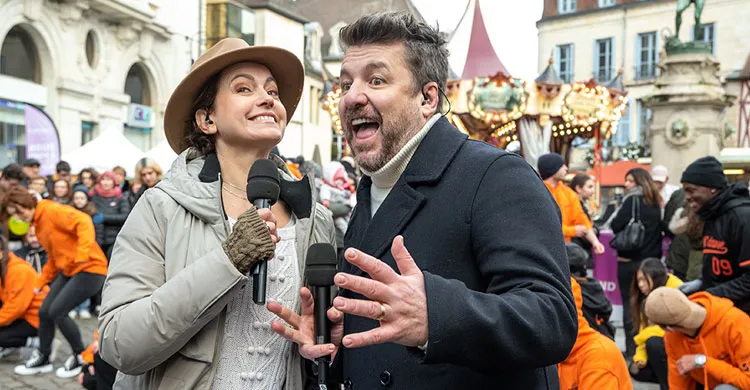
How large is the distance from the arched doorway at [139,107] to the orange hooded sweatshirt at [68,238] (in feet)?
59.6

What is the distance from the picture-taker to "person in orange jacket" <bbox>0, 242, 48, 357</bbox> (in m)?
6.75

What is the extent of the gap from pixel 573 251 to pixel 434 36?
9.17 ft

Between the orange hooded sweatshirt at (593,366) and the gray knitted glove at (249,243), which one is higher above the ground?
the gray knitted glove at (249,243)

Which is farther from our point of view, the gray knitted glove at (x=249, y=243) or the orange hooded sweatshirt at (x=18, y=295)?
the orange hooded sweatshirt at (x=18, y=295)

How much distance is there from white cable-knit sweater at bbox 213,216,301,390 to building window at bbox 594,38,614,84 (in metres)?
41.4

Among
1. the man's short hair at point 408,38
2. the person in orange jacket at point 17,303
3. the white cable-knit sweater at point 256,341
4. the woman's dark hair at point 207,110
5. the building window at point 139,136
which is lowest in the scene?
the person in orange jacket at point 17,303

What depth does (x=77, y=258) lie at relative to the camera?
6406 millimetres

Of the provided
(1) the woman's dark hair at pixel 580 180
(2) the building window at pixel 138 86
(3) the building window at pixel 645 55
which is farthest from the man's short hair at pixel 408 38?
(3) the building window at pixel 645 55

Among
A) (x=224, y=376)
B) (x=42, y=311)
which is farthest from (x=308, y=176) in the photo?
(x=42, y=311)

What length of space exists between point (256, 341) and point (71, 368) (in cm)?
501

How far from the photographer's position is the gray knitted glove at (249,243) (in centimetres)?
200

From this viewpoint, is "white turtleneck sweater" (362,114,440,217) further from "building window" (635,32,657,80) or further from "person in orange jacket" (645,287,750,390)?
"building window" (635,32,657,80)

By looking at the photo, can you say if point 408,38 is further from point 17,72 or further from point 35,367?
point 17,72

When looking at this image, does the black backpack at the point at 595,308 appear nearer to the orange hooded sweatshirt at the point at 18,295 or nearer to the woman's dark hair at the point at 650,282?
the woman's dark hair at the point at 650,282
